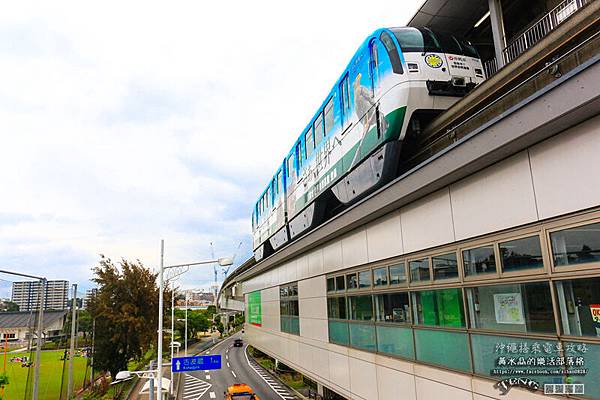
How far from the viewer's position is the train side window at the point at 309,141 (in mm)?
14531

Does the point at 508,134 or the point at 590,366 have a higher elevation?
the point at 508,134

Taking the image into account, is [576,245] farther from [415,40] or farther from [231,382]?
[231,382]

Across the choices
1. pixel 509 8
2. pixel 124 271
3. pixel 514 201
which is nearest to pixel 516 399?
pixel 514 201

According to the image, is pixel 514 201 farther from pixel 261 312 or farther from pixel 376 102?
pixel 261 312

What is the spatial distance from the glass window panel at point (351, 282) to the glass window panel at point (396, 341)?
173 cm

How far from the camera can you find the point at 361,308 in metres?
11.4

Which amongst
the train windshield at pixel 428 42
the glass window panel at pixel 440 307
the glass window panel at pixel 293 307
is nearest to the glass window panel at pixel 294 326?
the glass window panel at pixel 293 307

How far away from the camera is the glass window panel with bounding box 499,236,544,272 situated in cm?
565

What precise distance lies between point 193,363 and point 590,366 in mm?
14138

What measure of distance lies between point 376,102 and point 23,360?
82.6ft

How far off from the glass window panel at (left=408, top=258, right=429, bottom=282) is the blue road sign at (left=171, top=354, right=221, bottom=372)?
1010 cm

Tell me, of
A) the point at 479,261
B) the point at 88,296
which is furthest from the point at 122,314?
the point at 479,261

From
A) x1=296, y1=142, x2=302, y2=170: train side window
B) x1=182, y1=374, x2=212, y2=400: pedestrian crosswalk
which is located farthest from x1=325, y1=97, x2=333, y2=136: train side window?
x1=182, y1=374, x2=212, y2=400: pedestrian crosswalk

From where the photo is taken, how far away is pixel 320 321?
14914mm
